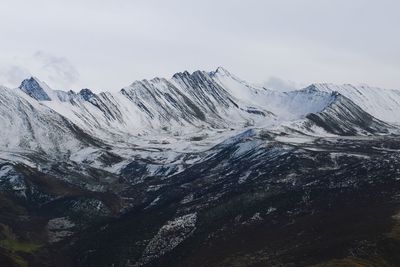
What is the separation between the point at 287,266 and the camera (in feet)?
531

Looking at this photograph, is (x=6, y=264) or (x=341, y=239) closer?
(x=341, y=239)

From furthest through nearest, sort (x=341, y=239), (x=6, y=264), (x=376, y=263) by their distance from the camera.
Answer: (x=6, y=264) → (x=341, y=239) → (x=376, y=263)

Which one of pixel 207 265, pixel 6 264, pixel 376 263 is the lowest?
pixel 376 263

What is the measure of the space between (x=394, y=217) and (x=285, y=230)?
32.3 meters

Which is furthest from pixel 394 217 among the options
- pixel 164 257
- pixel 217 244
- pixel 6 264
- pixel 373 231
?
pixel 6 264

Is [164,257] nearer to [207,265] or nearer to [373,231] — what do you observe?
[207,265]

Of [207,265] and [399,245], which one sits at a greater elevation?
[207,265]

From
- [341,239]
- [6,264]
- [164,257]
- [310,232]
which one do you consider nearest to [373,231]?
[341,239]

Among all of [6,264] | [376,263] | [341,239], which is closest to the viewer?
[376,263]

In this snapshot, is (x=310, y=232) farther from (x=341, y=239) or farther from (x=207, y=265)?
(x=207, y=265)

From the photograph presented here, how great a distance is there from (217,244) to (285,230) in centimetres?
2102

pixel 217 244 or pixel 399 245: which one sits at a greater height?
pixel 217 244

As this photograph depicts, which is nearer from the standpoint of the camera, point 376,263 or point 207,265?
point 376,263

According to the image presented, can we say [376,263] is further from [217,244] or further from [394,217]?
[217,244]
